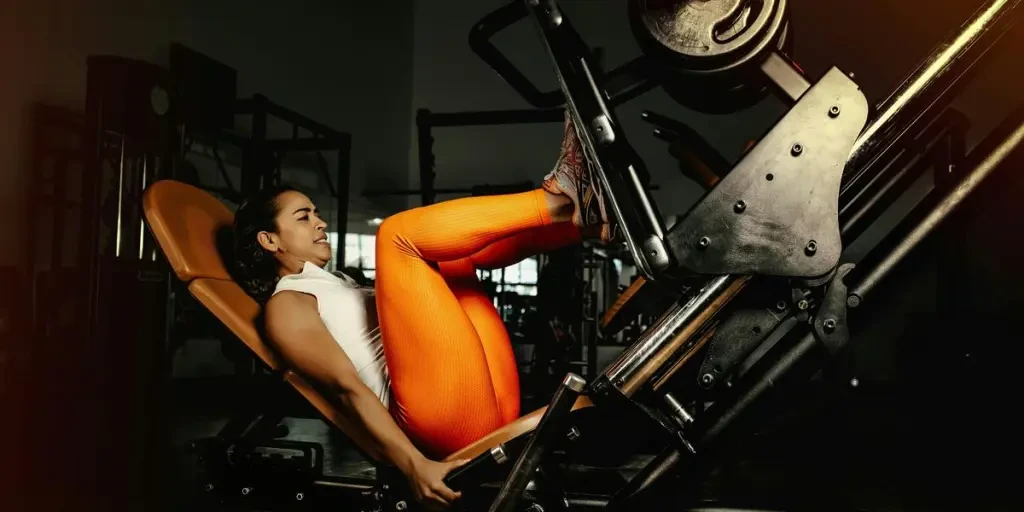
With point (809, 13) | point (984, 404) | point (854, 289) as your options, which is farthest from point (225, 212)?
point (809, 13)

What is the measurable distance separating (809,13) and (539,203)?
3.50 m

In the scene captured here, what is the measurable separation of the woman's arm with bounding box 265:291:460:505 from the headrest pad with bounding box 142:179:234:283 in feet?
0.95

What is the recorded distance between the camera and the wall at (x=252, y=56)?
3307 mm

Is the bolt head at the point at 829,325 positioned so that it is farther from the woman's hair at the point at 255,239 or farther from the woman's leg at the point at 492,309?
the woman's hair at the point at 255,239

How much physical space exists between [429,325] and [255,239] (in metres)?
0.72

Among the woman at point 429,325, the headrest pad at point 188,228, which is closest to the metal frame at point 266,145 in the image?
the headrest pad at point 188,228

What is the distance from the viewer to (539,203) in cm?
133

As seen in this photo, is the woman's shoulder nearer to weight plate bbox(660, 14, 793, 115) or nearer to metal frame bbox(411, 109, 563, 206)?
weight plate bbox(660, 14, 793, 115)

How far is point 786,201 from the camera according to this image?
118 centimetres

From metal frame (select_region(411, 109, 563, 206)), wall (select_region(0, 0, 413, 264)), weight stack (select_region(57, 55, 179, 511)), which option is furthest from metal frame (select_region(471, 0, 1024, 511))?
wall (select_region(0, 0, 413, 264))

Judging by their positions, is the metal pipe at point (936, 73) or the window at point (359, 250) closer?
the metal pipe at point (936, 73)

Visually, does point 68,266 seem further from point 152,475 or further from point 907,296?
point 907,296

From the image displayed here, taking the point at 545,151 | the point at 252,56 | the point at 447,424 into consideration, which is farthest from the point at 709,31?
the point at 545,151

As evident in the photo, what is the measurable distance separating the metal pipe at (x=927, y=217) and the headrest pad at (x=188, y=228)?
4.90ft
